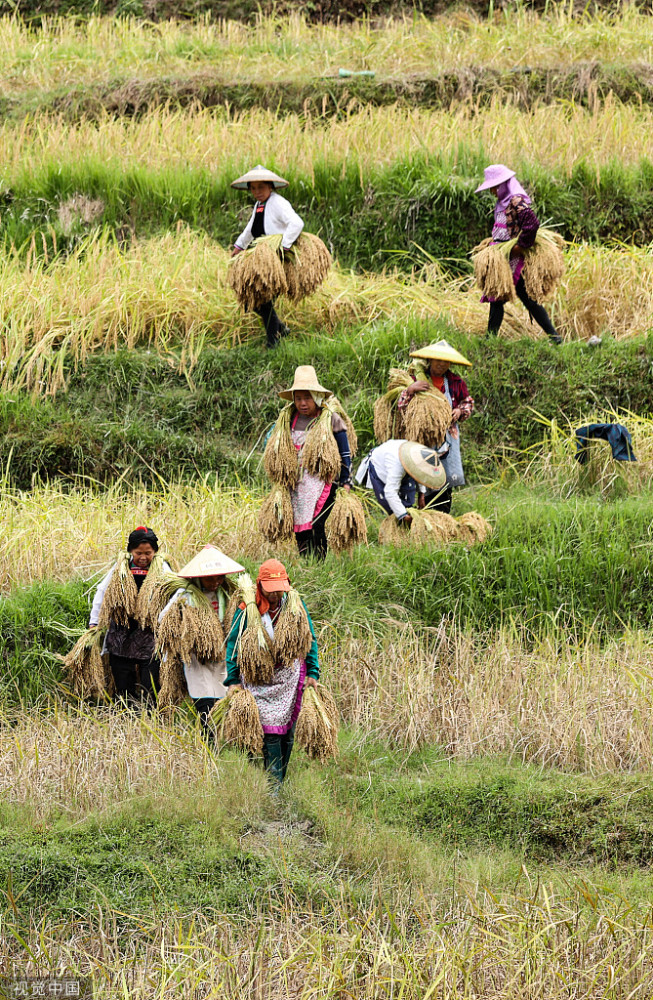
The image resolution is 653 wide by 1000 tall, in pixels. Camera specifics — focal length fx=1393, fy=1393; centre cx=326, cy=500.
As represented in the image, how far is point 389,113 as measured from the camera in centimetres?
1359

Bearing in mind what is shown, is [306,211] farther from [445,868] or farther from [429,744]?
[445,868]

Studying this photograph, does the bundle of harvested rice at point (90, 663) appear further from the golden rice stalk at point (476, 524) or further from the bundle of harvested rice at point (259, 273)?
the bundle of harvested rice at point (259, 273)

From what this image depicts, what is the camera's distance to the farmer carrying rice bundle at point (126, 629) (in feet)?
23.8

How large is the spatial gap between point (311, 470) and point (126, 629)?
144cm

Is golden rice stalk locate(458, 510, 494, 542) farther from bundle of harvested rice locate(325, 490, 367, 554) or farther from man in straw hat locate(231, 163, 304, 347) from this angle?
man in straw hat locate(231, 163, 304, 347)

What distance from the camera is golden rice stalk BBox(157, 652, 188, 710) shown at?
6895mm

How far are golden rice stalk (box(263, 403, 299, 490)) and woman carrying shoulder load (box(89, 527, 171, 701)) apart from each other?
952mm

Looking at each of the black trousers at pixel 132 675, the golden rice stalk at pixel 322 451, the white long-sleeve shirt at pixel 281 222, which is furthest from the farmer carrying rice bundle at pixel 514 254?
the black trousers at pixel 132 675

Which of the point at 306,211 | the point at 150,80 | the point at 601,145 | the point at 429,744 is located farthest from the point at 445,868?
the point at 150,80

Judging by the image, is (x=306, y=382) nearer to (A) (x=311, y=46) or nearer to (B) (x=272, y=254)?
(B) (x=272, y=254)

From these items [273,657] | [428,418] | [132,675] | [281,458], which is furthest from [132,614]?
[428,418]

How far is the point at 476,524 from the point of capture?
8430 millimetres

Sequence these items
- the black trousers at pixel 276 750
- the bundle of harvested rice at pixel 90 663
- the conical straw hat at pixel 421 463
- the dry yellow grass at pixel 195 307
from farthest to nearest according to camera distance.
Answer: the dry yellow grass at pixel 195 307
the conical straw hat at pixel 421 463
the bundle of harvested rice at pixel 90 663
the black trousers at pixel 276 750

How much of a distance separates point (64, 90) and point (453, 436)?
27.7 ft
